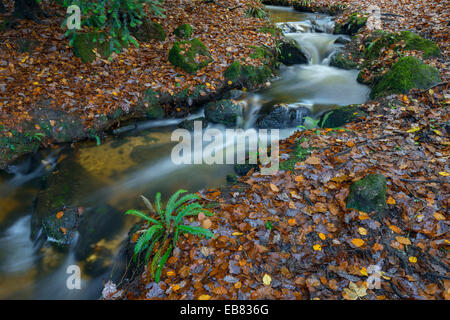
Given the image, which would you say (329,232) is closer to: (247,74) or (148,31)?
(247,74)

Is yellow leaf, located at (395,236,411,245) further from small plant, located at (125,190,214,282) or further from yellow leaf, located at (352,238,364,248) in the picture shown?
small plant, located at (125,190,214,282)

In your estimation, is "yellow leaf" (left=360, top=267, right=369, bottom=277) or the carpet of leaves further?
the carpet of leaves

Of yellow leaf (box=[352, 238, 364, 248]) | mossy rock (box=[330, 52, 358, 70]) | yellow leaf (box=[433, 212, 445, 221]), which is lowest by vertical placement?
yellow leaf (box=[352, 238, 364, 248])

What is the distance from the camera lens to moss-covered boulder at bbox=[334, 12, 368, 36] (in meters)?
10.2

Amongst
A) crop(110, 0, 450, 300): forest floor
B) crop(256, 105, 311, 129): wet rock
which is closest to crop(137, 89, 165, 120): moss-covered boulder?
crop(256, 105, 311, 129): wet rock

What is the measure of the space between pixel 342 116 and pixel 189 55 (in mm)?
4434

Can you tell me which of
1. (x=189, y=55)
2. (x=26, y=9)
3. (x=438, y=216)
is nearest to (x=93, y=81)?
(x=189, y=55)

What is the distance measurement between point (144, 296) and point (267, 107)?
224 inches

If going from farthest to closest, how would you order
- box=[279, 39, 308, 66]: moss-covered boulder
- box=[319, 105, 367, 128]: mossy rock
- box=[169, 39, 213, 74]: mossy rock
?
box=[279, 39, 308, 66]: moss-covered boulder → box=[169, 39, 213, 74]: mossy rock → box=[319, 105, 367, 128]: mossy rock

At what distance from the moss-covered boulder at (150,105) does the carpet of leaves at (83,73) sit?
6.1 inches

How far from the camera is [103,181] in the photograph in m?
5.30

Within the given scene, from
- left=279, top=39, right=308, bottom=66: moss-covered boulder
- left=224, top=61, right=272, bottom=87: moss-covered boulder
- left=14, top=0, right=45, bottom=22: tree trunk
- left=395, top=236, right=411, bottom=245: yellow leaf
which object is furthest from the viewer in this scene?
left=279, top=39, right=308, bottom=66: moss-covered boulder

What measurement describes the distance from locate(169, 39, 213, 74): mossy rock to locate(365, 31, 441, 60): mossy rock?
211 inches

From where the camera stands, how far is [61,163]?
5645mm
